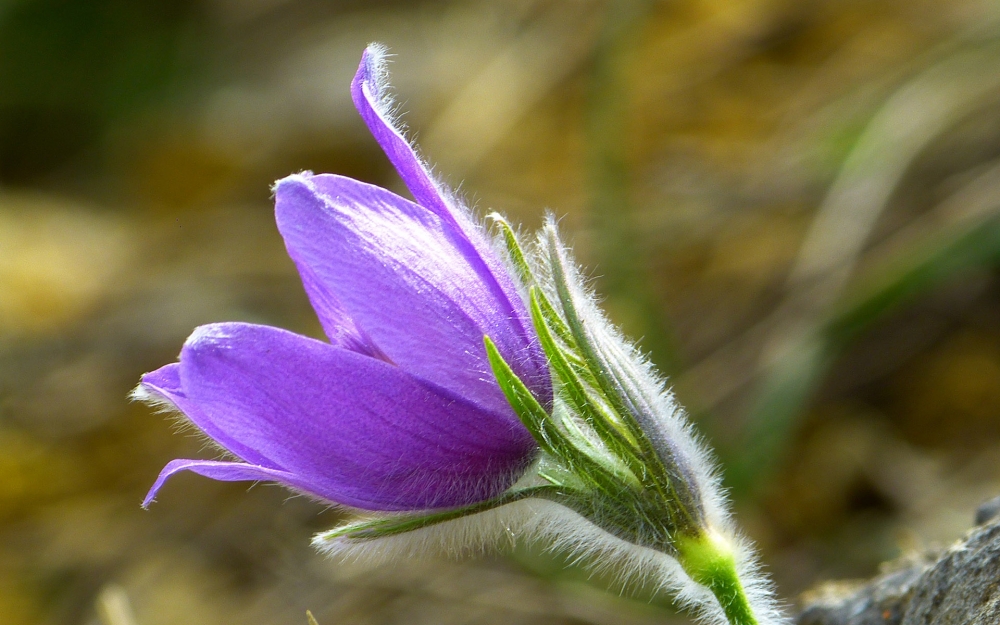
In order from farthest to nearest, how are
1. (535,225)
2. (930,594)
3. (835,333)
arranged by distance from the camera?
(535,225) → (835,333) → (930,594)

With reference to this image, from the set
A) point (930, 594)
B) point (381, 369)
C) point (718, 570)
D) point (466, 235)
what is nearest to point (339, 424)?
point (381, 369)

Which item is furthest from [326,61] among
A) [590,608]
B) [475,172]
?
[590,608]

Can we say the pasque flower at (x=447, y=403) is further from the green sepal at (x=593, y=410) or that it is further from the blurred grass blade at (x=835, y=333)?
the blurred grass blade at (x=835, y=333)

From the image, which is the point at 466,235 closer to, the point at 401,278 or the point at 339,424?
the point at 401,278

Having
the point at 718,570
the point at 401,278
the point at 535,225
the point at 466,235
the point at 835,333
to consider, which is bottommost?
the point at 718,570

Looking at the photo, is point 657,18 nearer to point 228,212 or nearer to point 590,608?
point 228,212

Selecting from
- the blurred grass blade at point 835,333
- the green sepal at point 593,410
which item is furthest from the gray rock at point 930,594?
the blurred grass blade at point 835,333
